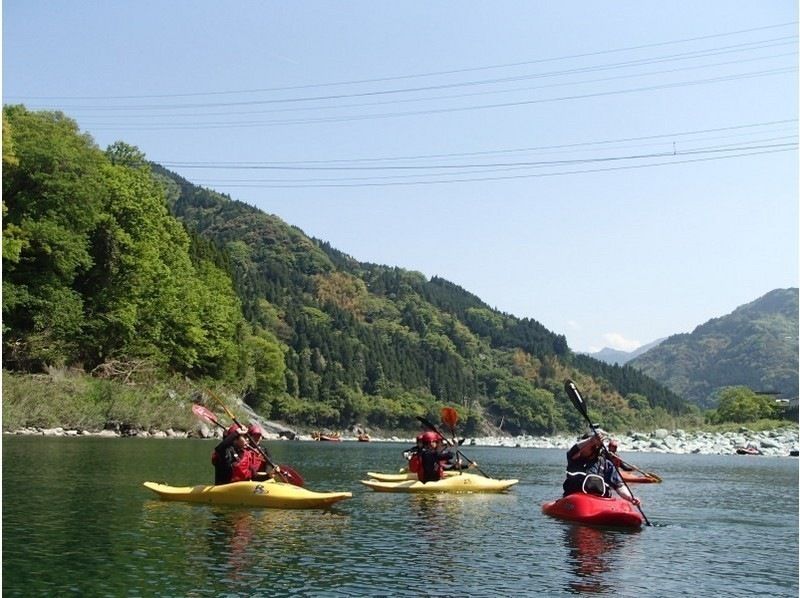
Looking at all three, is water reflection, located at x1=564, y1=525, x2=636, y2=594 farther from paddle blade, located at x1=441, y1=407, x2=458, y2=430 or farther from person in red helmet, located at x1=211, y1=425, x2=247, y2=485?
paddle blade, located at x1=441, y1=407, x2=458, y2=430

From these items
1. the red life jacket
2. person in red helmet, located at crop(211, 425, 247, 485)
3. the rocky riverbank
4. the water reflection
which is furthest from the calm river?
the rocky riverbank

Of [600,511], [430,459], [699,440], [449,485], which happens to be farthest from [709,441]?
[600,511]

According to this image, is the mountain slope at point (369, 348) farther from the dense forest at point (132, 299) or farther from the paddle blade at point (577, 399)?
the paddle blade at point (577, 399)

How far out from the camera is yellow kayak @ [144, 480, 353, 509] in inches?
788

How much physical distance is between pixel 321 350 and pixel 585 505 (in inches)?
4854

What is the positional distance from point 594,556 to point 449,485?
10.9 meters

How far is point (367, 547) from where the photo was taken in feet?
50.9

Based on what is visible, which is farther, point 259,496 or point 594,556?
point 259,496

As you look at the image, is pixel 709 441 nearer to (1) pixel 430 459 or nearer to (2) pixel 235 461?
(1) pixel 430 459

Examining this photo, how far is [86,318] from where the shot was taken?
56.4m

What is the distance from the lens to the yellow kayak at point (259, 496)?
65.7 ft

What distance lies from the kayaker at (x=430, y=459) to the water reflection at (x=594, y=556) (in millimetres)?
7578

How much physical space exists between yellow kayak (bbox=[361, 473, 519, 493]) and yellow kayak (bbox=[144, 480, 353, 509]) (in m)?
5.87

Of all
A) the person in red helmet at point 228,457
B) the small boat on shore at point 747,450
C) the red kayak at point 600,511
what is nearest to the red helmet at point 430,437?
the person in red helmet at point 228,457
